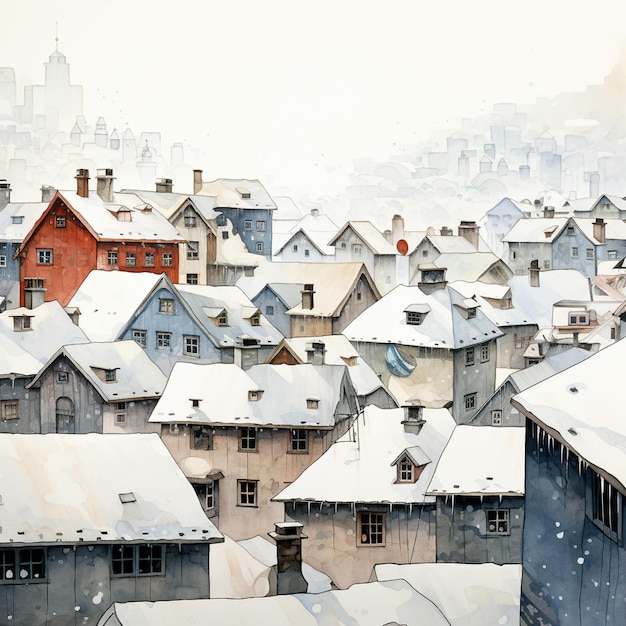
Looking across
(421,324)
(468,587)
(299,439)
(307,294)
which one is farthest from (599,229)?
(468,587)

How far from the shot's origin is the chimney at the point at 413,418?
26.0ft

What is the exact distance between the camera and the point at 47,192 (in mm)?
7930

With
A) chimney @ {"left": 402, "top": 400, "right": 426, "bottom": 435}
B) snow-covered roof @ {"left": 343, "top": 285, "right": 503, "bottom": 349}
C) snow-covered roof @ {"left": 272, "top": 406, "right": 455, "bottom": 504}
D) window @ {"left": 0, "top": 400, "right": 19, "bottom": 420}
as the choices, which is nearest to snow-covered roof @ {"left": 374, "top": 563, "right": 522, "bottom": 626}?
snow-covered roof @ {"left": 272, "top": 406, "right": 455, "bottom": 504}

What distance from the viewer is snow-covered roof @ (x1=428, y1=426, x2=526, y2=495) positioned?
749 centimetres

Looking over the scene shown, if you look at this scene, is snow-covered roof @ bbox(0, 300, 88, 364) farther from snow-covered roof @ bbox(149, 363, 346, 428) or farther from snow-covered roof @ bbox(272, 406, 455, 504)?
snow-covered roof @ bbox(272, 406, 455, 504)

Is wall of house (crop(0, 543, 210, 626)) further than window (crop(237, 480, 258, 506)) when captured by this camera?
No

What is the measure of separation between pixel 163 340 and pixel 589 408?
3779 millimetres

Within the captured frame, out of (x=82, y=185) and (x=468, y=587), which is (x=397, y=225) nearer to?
(x=82, y=185)

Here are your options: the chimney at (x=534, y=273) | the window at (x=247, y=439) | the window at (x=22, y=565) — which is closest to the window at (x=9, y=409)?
the window at (x=22, y=565)

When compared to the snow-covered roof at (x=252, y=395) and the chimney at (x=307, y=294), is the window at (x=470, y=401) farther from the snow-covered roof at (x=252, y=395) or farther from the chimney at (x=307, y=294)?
the chimney at (x=307, y=294)

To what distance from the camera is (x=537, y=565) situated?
577 cm

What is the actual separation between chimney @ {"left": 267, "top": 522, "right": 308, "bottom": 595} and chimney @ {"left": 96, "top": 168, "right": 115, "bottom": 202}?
2570mm

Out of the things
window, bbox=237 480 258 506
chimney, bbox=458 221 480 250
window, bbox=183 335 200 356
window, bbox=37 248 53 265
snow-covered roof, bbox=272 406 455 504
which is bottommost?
window, bbox=237 480 258 506

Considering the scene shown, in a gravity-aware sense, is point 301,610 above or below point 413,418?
below
